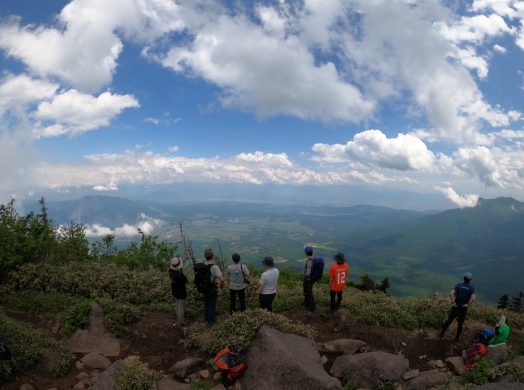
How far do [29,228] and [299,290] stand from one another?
19.1m

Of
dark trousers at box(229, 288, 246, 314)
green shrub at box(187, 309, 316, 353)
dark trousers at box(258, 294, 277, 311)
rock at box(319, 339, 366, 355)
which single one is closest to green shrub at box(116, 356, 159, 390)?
green shrub at box(187, 309, 316, 353)

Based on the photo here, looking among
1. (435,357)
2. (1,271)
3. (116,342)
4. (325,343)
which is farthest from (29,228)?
(435,357)

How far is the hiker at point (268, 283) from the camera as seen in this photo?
43.8 feet

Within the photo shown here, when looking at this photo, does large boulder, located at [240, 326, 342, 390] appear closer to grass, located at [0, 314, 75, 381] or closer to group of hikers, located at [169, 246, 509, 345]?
group of hikers, located at [169, 246, 509, 345]

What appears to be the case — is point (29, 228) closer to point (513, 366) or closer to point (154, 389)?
point (154, 389)

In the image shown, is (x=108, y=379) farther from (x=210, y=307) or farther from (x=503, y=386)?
(x=503, y=386)

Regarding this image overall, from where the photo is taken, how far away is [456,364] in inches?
448

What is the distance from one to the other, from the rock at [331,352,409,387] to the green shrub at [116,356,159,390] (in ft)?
19.2

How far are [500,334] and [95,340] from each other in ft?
50.2

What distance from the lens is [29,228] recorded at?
22688 millimetres

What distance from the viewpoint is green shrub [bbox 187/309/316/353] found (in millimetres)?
11133

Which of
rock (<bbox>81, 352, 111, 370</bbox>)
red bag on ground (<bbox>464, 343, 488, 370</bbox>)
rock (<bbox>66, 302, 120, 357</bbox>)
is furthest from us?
rock (<bbox>66, 302, 120, 357</bbox>)

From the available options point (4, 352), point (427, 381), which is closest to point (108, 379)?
point (4, 352)

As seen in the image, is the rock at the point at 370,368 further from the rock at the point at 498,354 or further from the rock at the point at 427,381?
the rock at the point at 498,354
